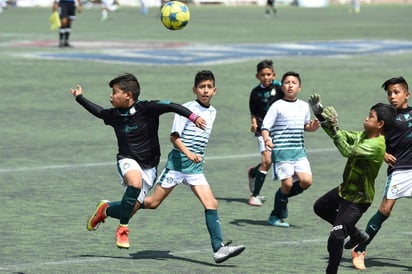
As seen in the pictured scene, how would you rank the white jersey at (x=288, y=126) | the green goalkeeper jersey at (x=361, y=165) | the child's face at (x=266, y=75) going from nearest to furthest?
1. the green goalkeeper jersey at (x=361, y=165)
2. the white jersey at (x=288, y=126)
3. the child's face at (x=266, y=75)

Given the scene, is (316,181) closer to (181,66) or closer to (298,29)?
(181,66)

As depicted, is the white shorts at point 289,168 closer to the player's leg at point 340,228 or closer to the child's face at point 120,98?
the player's leg at point 340,228

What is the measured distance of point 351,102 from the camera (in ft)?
85.5

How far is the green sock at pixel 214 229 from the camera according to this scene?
37.5ft

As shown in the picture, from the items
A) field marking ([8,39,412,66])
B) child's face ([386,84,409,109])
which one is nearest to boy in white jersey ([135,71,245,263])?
child's face ([386,84,409,109])

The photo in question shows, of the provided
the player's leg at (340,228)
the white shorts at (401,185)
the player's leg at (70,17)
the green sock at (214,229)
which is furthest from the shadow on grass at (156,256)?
the player's leg at (70,17)

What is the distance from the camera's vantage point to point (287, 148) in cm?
1377

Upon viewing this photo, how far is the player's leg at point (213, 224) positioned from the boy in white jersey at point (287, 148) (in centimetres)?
199

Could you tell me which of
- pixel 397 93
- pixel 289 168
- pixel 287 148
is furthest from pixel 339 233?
pixel 287 148

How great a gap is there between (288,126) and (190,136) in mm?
2035

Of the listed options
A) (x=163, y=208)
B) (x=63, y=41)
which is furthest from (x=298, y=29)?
(x=163, y=208)

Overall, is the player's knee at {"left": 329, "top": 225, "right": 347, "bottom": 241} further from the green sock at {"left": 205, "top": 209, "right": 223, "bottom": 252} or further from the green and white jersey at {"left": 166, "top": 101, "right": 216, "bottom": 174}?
the green and white jersey at {"left": 166, "top": 101, "right": 216, "bottom": 174}

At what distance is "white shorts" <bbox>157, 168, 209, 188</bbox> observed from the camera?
11.9 metres

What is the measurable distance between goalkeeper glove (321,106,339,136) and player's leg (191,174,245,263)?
157 cm
